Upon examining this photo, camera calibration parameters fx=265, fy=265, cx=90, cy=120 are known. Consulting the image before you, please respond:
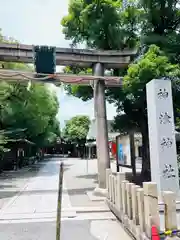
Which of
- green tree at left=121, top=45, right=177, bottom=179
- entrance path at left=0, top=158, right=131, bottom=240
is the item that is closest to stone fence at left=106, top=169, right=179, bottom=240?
entrance path at left=0, top=158, right=131, bottom=240

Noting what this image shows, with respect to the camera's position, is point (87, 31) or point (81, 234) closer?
point (81, 234)

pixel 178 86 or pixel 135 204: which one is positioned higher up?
pixel 178 86

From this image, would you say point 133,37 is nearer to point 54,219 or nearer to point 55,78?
point 55,78

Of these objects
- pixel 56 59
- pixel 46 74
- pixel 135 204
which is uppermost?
pixel 56 59

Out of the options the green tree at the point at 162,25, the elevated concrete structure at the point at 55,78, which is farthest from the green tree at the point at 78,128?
the elevated concrete structure at the point at 55,78

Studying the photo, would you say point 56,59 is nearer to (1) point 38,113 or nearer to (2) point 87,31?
(2) point 87,31

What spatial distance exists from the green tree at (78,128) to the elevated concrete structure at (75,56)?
34.3 metres

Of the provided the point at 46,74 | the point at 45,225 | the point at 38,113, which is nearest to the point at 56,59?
the point at 46,74

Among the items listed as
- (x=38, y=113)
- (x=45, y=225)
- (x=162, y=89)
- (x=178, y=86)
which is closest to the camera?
(x=45, y=225)

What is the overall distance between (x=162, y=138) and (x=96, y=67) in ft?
15.0

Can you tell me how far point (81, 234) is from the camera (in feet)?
18.5

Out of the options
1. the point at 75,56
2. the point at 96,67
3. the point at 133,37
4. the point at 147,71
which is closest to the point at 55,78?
the point at 75,56

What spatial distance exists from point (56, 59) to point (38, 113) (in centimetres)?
1166

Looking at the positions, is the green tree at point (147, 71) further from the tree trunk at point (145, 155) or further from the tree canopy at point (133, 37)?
the tree trunk at point (145, 155)
